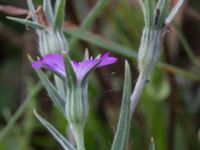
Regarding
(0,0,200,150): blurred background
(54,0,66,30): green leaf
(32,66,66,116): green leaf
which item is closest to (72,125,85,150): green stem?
(32,66,66,116): green leaf

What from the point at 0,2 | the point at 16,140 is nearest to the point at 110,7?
the point at 0,2

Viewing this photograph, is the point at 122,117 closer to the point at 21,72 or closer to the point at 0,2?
the point at 0,2

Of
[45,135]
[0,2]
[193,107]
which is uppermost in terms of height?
[0,2]

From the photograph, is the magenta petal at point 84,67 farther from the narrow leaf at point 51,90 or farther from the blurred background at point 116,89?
the blurred background at point 116,89

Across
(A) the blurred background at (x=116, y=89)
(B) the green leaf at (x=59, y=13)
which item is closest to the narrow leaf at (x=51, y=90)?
(B) the green leaf at (x=59, y=13)

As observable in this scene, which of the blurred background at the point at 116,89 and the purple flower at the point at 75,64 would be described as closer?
the purple flower at the point at 75,64
